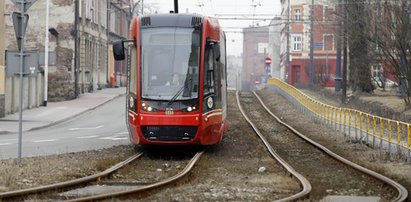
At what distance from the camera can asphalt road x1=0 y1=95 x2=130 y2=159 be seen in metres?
19.0

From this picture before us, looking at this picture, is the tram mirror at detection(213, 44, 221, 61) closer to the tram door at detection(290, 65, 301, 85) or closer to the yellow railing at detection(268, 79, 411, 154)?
the yellow railing at detection(268, 79, 411, 154)

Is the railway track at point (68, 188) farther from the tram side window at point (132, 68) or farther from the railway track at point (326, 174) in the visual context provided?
the tram side window at point (132, 68)

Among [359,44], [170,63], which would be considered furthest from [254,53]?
[170,63]

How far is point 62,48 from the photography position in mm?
46969

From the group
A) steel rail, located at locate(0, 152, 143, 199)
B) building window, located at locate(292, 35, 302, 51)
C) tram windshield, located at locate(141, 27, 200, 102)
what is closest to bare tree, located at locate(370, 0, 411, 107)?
tram windshield, located at locate(141, 27, 200, 102)

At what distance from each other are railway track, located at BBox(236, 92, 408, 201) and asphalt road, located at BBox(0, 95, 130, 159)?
17.2 ft

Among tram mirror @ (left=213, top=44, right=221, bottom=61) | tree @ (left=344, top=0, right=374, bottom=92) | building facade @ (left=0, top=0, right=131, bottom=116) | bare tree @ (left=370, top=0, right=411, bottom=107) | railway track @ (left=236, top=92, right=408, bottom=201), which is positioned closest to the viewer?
railway track @ (left=236, top=92, right=408, bottom=201)

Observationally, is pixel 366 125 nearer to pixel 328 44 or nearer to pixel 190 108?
pixel 190 108

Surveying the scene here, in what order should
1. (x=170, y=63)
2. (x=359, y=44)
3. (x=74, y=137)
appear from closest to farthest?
(x=170, y=63)
(x=74, y=137)
(x=359, y=44)

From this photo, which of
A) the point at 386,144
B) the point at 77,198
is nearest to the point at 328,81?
the point at 386,144

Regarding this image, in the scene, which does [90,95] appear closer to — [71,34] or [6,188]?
[71,34]

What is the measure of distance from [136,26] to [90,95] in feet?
112

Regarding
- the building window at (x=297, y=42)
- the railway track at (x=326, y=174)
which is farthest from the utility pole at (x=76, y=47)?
the building window at (x=297, y=42)

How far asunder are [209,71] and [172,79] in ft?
3.18
